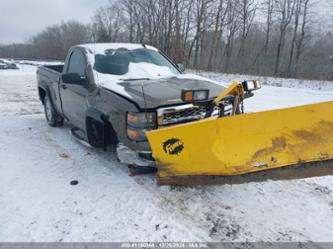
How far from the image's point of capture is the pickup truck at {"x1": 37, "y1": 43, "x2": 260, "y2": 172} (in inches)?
137

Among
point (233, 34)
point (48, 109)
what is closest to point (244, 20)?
point (233, 34)

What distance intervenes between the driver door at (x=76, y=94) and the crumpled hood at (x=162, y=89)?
80 cm

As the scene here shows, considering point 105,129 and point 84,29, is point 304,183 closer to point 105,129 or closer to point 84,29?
point 105,129

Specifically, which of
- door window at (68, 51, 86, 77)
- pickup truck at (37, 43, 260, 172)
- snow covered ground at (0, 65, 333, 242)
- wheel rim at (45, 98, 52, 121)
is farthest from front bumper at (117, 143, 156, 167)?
wheel rim at (45, 98, 52, 121)

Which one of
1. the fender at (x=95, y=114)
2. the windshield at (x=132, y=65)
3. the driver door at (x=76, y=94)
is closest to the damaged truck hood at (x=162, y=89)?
the windshield at (x=132, y=65)

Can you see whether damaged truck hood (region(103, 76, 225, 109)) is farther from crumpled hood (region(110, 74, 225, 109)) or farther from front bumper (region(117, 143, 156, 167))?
front bumper (region(117, 143, 156, 167))

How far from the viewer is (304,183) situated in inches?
157

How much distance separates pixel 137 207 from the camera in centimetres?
330

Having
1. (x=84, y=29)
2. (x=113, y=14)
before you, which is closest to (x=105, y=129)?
(x=113, y=14)

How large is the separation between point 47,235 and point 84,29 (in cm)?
6979

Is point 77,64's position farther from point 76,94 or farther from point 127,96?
point 127,96

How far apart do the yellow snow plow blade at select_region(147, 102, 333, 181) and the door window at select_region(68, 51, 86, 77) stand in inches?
98.8

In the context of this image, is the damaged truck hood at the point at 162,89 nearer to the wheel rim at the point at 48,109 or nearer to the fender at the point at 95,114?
the fender at the point at 95,114

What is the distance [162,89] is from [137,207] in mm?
→ 1549
